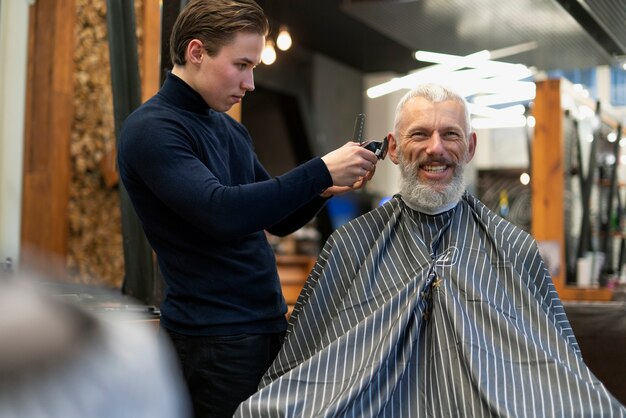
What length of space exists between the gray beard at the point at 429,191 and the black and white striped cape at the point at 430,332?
0.04 m

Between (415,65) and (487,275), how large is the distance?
977cm

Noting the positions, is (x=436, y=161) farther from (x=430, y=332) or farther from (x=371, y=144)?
(x=430, y=332)

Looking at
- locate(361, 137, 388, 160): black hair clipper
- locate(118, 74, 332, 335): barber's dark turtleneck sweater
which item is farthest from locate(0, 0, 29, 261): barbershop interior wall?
locate(361, 137, 388, 160): black hair clipper

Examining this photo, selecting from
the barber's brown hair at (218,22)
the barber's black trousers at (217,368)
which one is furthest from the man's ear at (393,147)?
the barber's black trousers at (217,368)

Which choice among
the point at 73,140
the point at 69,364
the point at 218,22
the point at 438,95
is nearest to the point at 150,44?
the point at 73,140

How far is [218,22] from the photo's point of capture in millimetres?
1795

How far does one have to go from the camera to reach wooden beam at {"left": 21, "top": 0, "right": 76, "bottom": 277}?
3.77m

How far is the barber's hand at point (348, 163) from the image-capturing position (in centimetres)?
180

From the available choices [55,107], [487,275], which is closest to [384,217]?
[487,275]

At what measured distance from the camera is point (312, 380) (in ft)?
6.35

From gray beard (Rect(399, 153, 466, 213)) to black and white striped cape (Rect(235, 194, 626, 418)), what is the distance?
4 centimetres

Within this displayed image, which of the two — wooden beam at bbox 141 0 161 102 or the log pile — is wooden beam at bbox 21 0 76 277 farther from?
wooden beam at bbox 141 0 161 102

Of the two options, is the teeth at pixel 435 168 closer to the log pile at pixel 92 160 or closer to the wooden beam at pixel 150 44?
the wooden beam at pixel 150 44

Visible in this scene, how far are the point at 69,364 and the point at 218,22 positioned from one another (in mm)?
1449
